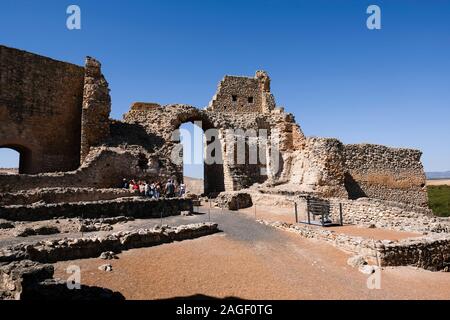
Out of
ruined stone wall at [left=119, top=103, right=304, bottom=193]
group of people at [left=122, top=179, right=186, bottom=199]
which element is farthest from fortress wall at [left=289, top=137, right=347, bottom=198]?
group of people at [left=122, top=179, right=186, bottom=199]

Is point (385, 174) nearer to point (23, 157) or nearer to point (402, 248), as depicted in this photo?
point (402, 248)

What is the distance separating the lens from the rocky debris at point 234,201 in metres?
16.6

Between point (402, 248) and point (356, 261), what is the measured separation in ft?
4.98

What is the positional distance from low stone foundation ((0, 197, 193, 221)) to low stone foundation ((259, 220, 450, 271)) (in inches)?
220

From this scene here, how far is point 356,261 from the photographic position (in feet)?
26.6

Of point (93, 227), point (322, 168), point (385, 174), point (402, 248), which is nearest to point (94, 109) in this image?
point (93, 227)

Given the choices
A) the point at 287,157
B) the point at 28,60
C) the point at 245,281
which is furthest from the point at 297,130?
the point at 245,281

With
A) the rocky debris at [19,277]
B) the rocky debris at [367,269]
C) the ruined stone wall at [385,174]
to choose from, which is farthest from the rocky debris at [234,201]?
the rocky debris at [19,277]

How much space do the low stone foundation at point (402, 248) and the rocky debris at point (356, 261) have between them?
15.7 inches

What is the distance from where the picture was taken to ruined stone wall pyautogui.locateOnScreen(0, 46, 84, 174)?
57.6 feet

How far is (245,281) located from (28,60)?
17.9m

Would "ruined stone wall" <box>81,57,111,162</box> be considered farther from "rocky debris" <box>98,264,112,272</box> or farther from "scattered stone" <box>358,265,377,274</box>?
"scattered stone" <box>358,265,377,274</box>

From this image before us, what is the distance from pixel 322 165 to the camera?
70.0 feet

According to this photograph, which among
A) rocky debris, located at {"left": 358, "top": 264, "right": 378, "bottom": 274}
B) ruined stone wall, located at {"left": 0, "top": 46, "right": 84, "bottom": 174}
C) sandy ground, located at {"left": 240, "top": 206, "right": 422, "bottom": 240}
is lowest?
rocky debris, located at {"left": 358, "top": 264, "right": 378, "bottom": 274}
